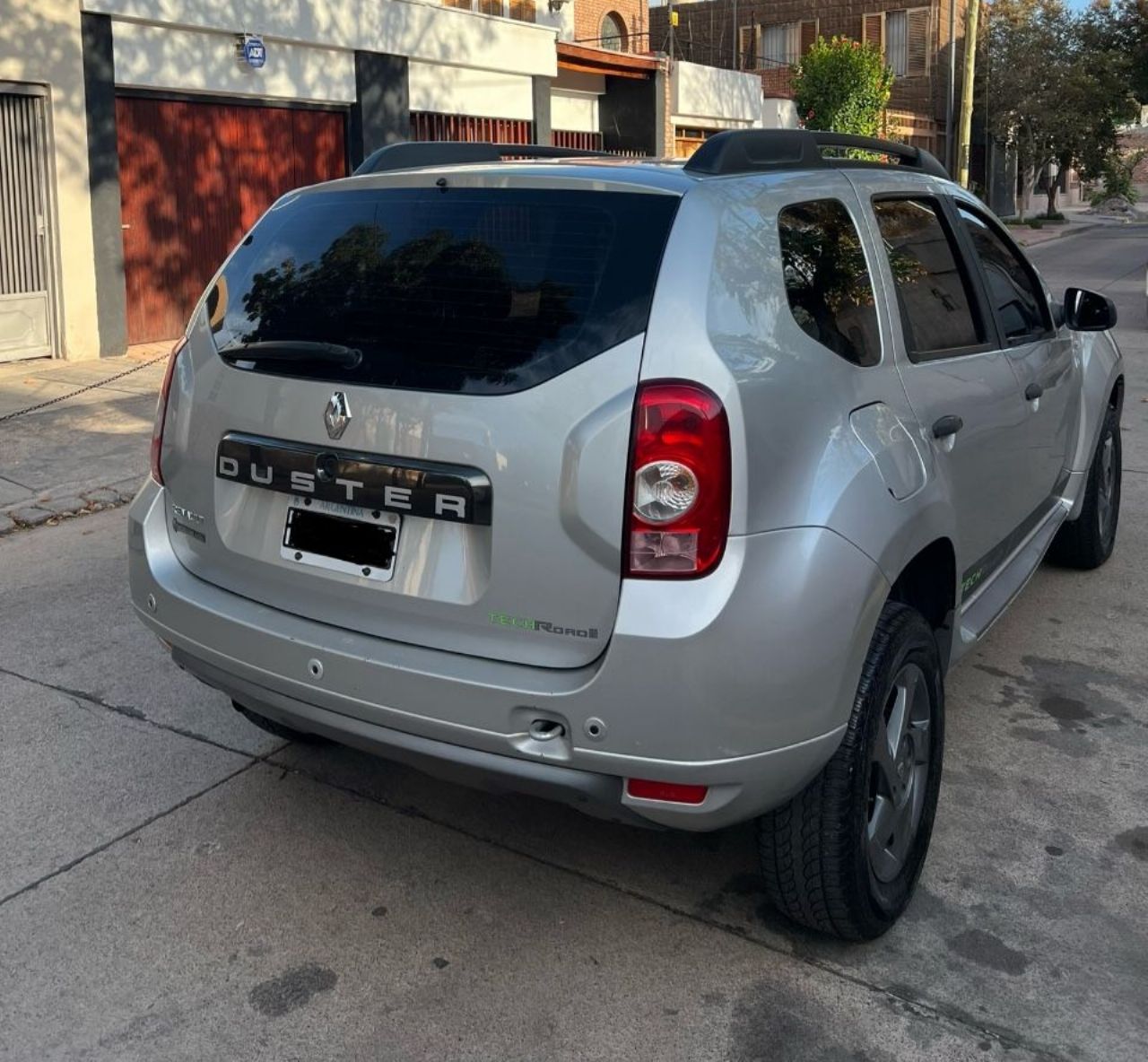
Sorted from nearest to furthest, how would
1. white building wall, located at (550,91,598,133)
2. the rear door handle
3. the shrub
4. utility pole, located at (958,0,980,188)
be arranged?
the rear door handle → white building wall, located at (550,91,598,133) → utility pole, located at (958,0,980,188) → the shrub

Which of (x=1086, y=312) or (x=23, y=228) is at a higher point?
(x=23, y=228)

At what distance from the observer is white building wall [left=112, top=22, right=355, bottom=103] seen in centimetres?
1313

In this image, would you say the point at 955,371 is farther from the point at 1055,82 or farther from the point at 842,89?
the point at 1055,82

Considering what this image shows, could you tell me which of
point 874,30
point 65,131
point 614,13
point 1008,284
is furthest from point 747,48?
point 1008,284

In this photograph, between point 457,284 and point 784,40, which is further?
point 784,40

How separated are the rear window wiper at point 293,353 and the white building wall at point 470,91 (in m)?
15.0

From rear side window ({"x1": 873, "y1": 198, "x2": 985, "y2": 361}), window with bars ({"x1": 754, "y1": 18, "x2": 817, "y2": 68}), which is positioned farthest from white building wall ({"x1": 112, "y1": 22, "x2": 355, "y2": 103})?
window with bars ({"x1": 754, "y1": 18, "x2": 817, "y2": 68})

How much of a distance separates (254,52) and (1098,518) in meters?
11.4

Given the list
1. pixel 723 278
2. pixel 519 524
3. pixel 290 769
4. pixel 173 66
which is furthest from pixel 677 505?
pixel 173 66

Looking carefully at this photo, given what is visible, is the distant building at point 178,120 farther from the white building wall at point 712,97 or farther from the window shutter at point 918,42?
the window shutter at point 918,42

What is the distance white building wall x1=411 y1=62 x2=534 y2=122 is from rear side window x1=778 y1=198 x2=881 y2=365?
1504cm

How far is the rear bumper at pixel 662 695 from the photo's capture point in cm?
266

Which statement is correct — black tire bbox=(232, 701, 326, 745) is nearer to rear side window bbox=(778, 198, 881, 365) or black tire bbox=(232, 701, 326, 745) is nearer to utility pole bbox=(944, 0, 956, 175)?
rear side window bbox=(778, 198, 881, 365)

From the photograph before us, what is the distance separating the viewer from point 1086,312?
496 cm
